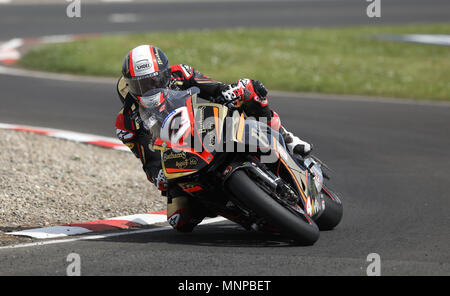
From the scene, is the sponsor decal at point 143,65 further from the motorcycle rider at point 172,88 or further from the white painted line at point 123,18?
the white painted line at point 123,18

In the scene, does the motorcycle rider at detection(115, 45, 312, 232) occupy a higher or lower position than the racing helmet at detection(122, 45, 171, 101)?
lower

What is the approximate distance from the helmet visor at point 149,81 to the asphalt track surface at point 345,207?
1242mm

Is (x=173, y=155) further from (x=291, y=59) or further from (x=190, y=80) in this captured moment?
(x=291, y=59)

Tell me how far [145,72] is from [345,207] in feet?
9.59

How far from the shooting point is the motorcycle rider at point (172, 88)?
19.6ft

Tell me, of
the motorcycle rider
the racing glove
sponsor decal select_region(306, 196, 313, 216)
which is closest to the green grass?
the motorcycle rider

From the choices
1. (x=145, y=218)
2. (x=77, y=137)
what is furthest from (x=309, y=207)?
(x=77, y=137)

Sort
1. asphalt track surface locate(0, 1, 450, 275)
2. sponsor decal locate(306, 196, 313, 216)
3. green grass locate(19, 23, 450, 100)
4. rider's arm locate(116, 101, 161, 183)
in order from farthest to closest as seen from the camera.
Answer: green grass locate(19, 23, 450, 100), rider's arm locate(116, 101, 161, 183), sponsor decal locate(306, 196, 313, 216), asphalt track surface locate(0, 1, 450, 275)

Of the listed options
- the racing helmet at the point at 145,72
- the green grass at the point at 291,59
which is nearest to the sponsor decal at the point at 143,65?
the racing helmet at the point at 145,72

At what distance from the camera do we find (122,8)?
89.7 feet

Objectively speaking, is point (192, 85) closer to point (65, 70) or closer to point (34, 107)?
point (34, 107)

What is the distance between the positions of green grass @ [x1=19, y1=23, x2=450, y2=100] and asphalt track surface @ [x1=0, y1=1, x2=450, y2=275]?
5.52 ft

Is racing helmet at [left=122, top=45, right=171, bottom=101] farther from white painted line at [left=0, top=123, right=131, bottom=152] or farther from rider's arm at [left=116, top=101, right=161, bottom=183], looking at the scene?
white painted line at [left=0, top=123, right=131, bottom=152]

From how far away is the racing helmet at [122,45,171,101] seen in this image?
5879 mm
